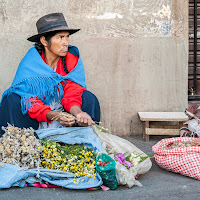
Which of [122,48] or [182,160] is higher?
[122,48]

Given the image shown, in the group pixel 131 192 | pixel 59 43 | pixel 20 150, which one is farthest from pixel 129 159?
pixel 59 43

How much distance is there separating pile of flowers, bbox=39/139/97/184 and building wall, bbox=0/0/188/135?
5.21 feet

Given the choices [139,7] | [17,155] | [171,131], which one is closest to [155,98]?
[171,131]

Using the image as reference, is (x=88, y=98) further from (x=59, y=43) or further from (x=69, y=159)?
(x=69, y=159)

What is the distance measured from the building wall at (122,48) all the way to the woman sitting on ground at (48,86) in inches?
29.7

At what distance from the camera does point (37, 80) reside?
166 inches

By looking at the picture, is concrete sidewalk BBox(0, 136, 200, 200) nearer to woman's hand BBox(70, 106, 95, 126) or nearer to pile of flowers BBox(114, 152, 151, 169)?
pile of flowers BBox(114, 152, 151, 169)

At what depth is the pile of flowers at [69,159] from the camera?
11.6 feet

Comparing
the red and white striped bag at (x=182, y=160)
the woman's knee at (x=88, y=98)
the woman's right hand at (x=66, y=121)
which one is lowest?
the red and white striped bag at (x=182, y=160)

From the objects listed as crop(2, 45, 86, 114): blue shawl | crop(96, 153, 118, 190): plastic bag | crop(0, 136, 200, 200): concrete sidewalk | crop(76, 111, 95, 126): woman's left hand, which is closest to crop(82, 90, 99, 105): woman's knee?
crop(2, 45, 86, 114): blue shawl

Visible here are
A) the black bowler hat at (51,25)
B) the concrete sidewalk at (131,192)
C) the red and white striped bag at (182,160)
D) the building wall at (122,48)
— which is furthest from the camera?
the building wall at (122,48)

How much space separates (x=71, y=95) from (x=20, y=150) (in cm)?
92

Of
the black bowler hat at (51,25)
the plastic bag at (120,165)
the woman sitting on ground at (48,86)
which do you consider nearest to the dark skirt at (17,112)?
the woman sitting on ground at (48,86)

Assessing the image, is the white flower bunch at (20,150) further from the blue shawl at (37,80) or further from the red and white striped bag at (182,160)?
the red and white striped bag at (182,160)
